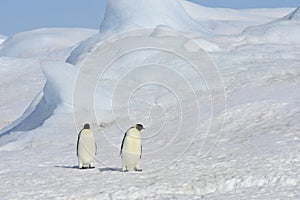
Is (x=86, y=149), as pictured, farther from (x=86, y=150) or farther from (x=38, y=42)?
(x=38, y=42)

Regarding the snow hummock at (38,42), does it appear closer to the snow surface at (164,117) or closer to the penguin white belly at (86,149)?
the snow surface at (164,117)

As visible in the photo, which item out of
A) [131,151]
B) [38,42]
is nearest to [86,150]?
[131,151]

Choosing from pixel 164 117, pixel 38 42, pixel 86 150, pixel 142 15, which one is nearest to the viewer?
pixel 86 150

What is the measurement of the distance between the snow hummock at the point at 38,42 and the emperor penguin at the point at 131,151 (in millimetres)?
61555

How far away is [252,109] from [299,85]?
431 centimetres

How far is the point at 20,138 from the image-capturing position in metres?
29.2

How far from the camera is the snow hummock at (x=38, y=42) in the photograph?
8225 cm

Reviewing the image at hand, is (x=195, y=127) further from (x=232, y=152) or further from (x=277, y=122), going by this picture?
(x=232, y=152)

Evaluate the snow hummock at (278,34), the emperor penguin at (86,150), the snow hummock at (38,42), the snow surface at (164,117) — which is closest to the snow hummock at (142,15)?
the snow surface at (164,117)

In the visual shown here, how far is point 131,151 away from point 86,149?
→ 170cm

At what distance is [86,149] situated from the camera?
61.6 feet

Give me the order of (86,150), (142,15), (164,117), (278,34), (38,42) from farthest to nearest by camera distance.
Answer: (38,42)
(142,15)
(278,34)
(164,117)
(86,150)

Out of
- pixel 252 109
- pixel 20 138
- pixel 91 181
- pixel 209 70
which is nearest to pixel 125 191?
pixel 91 181

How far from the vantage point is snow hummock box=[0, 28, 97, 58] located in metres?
82.2
